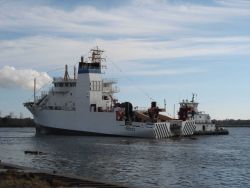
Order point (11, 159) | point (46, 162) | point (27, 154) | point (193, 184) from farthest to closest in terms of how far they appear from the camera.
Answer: point (27, 154) < point (11, 159) < point (46, 162) < point (193, 184)

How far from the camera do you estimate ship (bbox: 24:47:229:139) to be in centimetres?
8275

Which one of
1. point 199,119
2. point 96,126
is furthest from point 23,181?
point 199,119

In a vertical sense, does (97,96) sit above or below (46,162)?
above

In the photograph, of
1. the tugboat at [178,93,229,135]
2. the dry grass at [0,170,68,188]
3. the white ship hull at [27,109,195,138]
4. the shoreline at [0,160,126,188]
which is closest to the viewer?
the dry grass at [0,170,68,188]

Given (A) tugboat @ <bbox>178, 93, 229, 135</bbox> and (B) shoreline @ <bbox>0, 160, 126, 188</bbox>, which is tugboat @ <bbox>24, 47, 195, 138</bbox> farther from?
(B) shoreline @ <bbox>0, 160, 126, 188</bbox>

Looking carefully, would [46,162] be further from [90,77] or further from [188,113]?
[188,113]

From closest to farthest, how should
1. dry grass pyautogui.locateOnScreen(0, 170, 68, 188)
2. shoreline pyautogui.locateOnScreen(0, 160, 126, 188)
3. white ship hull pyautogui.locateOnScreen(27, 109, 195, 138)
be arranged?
1. dry grass pyautogui.locateOnScreen(0, 170, 68, 188)
2. shoreline pyautogui.locateOnScreen(0, 160, 126, 188)
3. white ship hull pyautogui.locateOnScreen(27, 109, 195, 138)

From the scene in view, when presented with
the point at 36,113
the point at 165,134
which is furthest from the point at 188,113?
the point at 36,113

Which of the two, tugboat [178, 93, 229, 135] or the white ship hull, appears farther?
tugboat [178, 93, 229, 135]

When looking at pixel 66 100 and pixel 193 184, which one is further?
pixel 66 100

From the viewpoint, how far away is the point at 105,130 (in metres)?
83.5

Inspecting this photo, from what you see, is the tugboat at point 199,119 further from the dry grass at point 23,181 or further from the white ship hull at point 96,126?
the dry grass at point 23,181

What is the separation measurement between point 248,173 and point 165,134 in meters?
51.0

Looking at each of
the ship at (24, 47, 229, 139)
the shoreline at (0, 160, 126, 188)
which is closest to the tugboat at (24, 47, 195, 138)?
the ship at (24, 47, 229, 139)
